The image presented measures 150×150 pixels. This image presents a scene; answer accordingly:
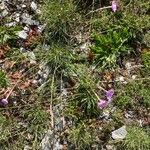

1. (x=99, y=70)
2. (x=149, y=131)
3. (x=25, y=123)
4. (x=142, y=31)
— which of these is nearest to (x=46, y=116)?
(x=25, y=123)

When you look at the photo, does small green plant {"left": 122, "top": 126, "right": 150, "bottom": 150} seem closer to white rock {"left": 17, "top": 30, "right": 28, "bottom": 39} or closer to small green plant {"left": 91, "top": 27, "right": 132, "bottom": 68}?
small green plant {"left": 91, "top": 27, "right": 132, "bottom": 68}

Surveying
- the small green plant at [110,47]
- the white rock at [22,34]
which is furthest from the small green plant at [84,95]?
the white rock at [22,34]

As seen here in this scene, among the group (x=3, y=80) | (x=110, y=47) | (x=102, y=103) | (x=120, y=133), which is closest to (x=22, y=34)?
(x=3, y=80)

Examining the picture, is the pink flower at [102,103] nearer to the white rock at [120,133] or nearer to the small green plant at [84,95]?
the small green plant at [84,95]

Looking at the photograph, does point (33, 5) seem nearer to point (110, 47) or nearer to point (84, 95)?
point (110, 47)

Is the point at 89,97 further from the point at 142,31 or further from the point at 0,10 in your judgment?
the point at 0,10
